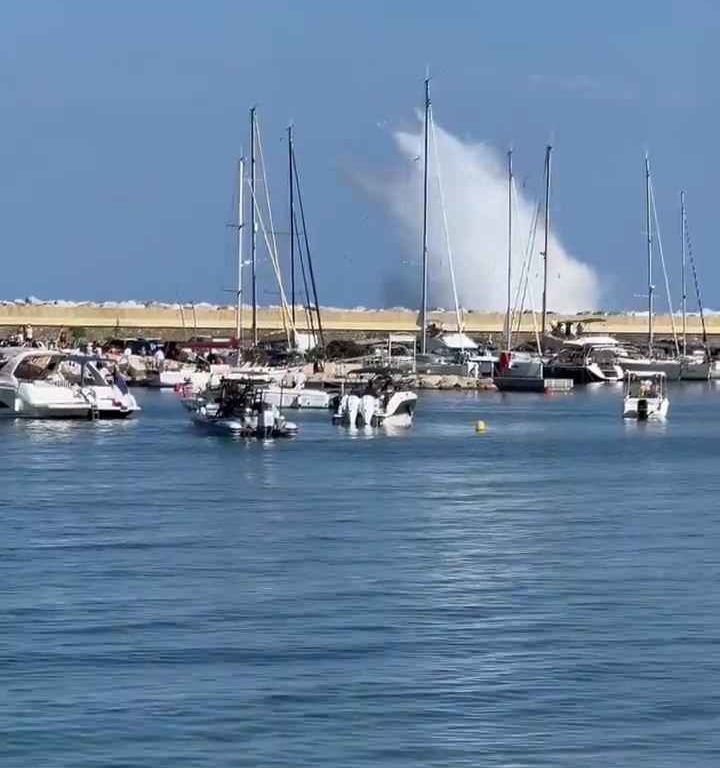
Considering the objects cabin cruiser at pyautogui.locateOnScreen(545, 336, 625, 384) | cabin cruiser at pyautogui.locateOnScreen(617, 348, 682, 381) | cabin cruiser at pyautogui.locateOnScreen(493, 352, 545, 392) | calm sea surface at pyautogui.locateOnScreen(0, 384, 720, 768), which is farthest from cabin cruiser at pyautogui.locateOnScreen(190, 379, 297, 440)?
cabin cruiser at pyautogui.locateOnScreen(617, 348, 682, 381)

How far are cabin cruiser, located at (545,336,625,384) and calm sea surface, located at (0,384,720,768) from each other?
55.7m

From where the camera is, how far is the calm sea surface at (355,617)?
56.0ft

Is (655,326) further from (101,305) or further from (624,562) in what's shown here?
(624,562)

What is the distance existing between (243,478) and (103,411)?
796 inches

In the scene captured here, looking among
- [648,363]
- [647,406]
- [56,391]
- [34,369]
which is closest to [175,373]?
[648,363]

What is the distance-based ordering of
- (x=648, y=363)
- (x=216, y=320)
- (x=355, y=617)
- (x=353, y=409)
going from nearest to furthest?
(x=355, y=617) < (x=353, y=409) < (x=648, y=363) < (x=216, y=320)

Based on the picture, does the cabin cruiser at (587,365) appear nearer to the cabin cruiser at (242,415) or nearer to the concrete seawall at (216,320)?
the concrete seawall at (216,320)

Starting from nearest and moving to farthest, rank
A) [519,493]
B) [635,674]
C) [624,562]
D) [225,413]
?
1. [635,674]
2. [624,562]
3. [519,493]
4. [225,413]

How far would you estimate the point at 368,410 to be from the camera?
60.7 metres

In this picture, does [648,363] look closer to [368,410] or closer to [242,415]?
[368,410]

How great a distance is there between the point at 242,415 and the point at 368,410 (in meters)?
6.38

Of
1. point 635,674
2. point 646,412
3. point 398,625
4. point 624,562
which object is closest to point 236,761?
point 635,674

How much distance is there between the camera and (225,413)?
5572 centimetres

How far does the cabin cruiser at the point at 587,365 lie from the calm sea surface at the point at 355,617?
55.7 metres
